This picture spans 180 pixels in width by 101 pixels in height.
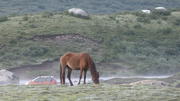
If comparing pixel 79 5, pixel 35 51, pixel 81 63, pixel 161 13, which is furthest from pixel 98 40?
pixel 79 5

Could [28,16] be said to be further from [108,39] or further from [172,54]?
[172,54]

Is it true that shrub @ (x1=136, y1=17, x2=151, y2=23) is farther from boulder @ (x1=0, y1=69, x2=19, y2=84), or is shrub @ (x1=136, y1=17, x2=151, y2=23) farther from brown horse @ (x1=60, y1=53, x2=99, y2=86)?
brown horse @ (x1=60, y1=53, x2=99, y2=86)

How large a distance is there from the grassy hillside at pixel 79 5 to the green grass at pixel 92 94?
314 feet

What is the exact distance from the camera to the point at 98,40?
75312 millimetres

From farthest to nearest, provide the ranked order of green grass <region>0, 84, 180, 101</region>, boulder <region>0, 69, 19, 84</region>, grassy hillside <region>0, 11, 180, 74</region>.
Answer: grassy hillside <region>0, 11, 180, 74</region> → boulder <region>0, 69, 19, 84</region> → green grass <region>0, 84, 180, 101</region>

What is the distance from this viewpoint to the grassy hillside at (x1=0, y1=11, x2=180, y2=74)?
225ft

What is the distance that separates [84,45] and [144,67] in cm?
704

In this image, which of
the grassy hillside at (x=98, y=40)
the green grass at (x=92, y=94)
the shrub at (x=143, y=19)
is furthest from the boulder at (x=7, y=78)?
the shrub at (x=143, y=19)

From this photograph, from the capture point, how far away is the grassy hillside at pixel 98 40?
225 ft

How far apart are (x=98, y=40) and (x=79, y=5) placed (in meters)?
59.9

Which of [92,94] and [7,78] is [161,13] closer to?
[7,78]

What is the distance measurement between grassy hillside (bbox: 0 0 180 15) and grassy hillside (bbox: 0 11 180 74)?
38358 millimetres

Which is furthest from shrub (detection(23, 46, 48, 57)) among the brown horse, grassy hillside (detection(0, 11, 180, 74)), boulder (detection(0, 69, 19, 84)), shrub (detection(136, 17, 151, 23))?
the brown horse

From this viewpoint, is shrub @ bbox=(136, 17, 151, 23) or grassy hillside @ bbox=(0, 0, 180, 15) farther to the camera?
grassy hillside @ bbox=(0, 0, 180, 15)
